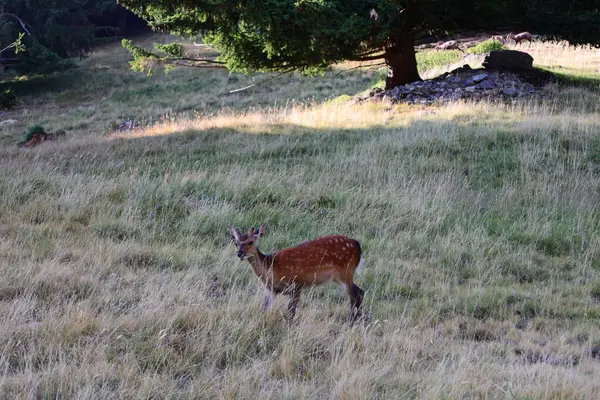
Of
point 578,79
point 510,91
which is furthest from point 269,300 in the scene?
point 578,79

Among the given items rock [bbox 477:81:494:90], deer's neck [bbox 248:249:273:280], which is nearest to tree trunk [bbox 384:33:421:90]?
rock [bbox 477:81:494:90]

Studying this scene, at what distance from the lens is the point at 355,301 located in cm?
546

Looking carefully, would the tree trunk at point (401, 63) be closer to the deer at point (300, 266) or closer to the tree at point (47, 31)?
the deer at point (300, 266)

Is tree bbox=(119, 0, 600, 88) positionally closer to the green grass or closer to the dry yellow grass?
the dry yellow grass

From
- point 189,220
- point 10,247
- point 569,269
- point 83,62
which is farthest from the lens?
point 83,62

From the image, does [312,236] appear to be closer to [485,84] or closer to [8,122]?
[485,84]

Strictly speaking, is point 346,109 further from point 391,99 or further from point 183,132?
point 183,132

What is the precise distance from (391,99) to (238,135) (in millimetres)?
4705

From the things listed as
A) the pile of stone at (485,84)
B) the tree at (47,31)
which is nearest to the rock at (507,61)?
the pile of stone at (485,84)

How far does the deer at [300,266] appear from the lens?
5.23m

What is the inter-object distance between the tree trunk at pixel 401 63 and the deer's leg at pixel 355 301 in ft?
45.4

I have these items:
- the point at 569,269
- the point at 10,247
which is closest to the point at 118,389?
the point at 10,247

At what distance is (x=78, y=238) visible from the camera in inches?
→ 287

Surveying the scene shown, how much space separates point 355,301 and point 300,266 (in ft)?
1.94
